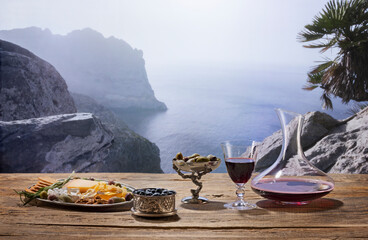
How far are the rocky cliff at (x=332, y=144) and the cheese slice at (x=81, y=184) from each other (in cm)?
319

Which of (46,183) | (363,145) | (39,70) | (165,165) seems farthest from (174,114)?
(46,183)

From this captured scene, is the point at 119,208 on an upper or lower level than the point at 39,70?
lower

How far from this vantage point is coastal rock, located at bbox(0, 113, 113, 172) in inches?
203

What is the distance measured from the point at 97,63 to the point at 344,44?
6832 millimetres

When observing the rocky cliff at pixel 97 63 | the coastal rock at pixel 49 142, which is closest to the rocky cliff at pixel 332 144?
the coastal rock at pixel 49 142

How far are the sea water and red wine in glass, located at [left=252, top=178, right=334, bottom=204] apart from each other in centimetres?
600

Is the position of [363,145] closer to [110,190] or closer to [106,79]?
[110,190]

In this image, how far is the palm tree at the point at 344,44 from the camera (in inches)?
210

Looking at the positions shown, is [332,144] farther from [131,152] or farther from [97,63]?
[97,63]

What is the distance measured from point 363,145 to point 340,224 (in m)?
3.27

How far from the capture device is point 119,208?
1339 millimetres

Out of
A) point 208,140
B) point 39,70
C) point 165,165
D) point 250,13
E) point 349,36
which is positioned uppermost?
point 250,13

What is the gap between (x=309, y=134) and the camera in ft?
15.1

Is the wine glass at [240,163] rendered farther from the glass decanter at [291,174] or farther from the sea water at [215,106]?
the sea water at [215,106]
